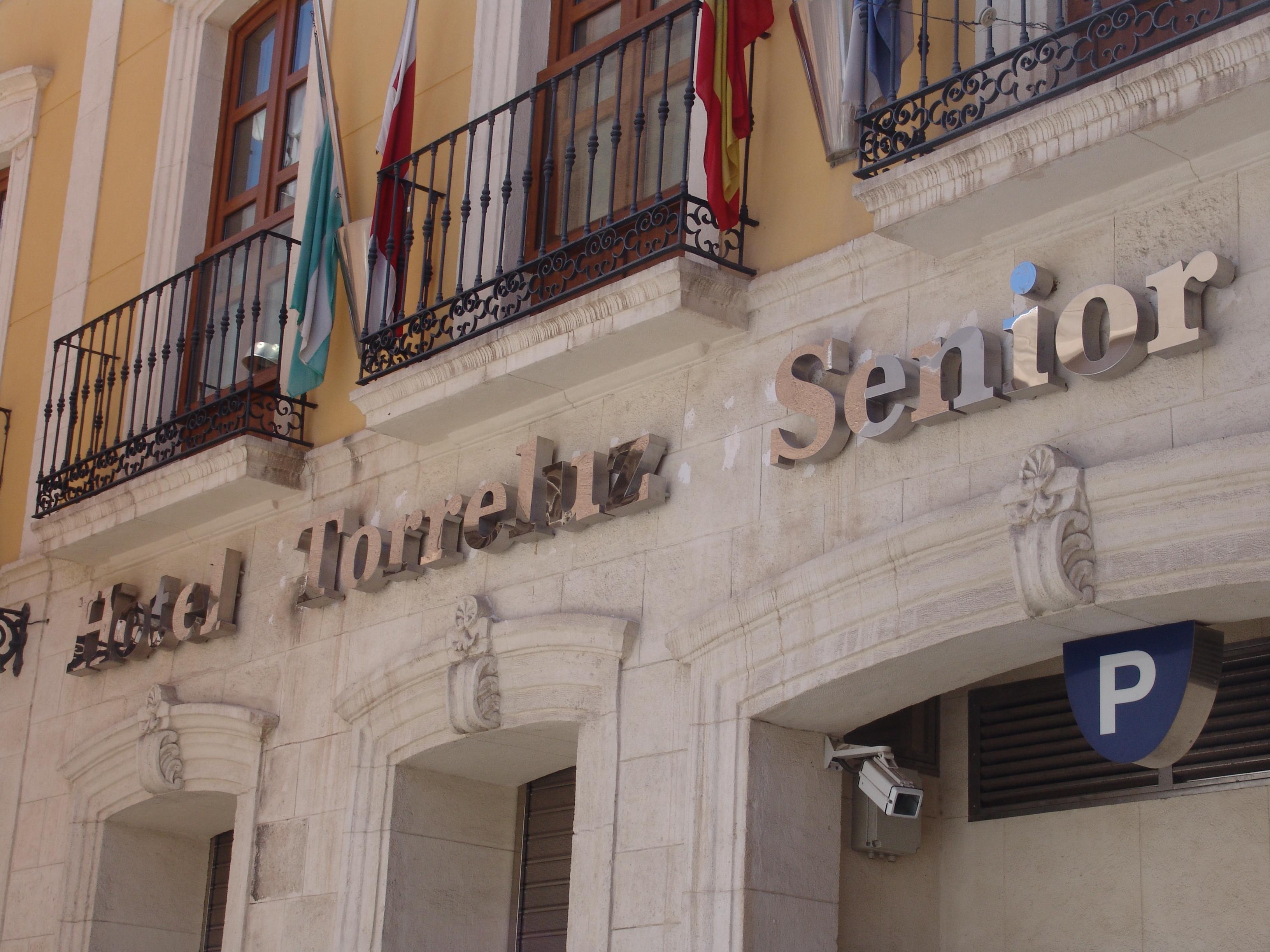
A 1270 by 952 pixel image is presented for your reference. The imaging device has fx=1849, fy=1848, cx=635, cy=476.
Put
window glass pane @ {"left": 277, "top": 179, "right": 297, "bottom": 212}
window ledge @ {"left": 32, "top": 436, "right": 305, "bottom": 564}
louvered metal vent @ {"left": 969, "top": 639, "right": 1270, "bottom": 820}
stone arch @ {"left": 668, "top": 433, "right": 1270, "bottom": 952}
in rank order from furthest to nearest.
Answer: window glass pane @ {"left": 277, "top": 179, "right": 297, "bottom": 212}
window ledge @ {"left": 32, "top": 436, "right": 305, "bottom": 564}
louvered metal vent @ {"left": 969, "top": 639, "right": 1270, "bottom": 820}
stone arch @ {"left": 668, "top": 433, "right": 1270, "bottom": 952}

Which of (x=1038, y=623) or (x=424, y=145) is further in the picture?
(x=424, y=145)

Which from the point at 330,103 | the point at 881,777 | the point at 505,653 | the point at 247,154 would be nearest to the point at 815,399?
the point at 881,777

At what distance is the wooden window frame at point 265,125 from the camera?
33.0 feet

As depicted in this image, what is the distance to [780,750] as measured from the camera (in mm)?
6367

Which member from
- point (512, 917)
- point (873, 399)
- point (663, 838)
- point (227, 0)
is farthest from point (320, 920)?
point (227, 0)

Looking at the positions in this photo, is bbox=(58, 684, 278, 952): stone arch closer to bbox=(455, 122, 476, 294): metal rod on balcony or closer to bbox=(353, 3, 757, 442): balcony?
bbox=(353, 3, 757, 442): balcony

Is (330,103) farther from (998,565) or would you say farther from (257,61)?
(998,565)

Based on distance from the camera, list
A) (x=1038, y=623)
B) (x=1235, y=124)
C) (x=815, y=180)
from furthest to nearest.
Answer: (x=815, y=180), (x=1038, y=623), (x=1235, y=124)

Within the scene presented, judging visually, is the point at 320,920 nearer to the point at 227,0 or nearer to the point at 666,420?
the point at 666,420

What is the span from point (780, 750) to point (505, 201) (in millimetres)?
2514

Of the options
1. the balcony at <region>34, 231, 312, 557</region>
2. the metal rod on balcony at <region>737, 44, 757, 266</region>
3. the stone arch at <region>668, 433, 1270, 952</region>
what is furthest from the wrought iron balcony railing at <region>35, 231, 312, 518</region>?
the stone arch at <region>668, 433, 1270, 952</region>

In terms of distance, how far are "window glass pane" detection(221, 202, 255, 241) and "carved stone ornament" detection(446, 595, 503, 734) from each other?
3616mm

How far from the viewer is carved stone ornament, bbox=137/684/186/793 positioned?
885 cm

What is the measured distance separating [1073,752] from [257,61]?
6.32 metres
